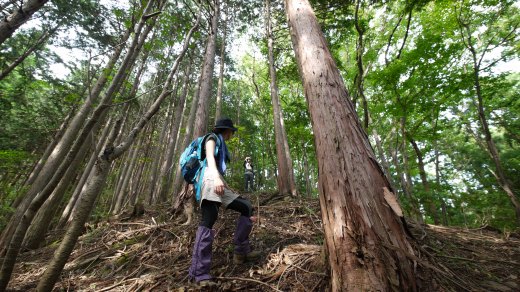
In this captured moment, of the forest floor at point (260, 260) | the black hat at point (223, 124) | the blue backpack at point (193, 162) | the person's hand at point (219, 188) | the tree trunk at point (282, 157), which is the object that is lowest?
the forest floor at point (260, 260)

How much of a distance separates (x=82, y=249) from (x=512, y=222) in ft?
38.2

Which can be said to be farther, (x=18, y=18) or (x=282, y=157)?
(x=282, y=157)

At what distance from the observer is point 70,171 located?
6.15 m

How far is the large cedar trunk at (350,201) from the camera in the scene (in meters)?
1.38

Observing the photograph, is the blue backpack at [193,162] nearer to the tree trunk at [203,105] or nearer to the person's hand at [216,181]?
the person's hand at [216,181]

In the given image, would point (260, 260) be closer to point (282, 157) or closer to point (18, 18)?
point (282, 157)

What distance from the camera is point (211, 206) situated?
2434 millimetres

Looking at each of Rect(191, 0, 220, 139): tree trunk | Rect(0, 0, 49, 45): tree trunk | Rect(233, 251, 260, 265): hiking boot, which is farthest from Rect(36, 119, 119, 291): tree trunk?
Rect(191, 0, 220, 139): tree trunk

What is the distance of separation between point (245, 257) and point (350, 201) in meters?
1.58

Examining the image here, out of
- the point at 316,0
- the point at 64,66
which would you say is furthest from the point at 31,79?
the point at 316,0

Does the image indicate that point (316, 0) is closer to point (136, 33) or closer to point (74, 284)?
point (136, 33)

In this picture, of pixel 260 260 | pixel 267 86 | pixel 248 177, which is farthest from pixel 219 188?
pixel 267 86

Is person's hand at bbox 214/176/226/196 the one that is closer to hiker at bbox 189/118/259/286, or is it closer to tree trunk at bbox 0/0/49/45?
hiker at bbox 189/118/259/286

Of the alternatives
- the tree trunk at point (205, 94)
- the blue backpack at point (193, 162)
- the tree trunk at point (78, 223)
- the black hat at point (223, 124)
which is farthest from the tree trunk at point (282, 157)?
the tree trunk at point (78, 223)
